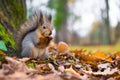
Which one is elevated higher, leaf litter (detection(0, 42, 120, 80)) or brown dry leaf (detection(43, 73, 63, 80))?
leaf litter (detection(0, 42, 120, 80))

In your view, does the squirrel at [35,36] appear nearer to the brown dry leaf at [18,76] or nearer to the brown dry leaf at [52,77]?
the brown dry leaf at [52,77]

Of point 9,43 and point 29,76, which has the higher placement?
point 9,43

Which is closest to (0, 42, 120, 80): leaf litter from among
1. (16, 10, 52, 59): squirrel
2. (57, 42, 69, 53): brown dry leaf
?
(57, 42, 69, 53): brown dry leaf

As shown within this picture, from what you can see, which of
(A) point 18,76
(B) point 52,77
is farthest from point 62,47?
(A) point 18,76

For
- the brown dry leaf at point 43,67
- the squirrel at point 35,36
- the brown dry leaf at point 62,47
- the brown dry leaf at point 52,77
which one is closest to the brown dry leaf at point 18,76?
the brown dry leaf at point 52,77

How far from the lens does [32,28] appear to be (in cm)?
374

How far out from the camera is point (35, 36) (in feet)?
12.1

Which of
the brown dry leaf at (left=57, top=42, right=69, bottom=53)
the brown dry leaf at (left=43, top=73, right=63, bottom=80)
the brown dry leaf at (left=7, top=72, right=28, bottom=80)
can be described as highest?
the brown dry leaf at (left=57, top=42, right=69, bottom=53)

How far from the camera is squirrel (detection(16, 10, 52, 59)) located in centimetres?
Answer: 366

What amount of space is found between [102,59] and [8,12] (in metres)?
1.13

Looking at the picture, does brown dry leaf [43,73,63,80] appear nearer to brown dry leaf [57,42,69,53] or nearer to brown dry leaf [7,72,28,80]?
brown dry leaf [7,72,28,80]

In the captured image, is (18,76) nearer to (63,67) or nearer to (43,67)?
(43,67)

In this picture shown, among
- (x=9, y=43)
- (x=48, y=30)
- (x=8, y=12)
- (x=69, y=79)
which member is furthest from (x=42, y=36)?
(x=69, y=79)

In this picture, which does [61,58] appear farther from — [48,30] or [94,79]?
[94,79]
